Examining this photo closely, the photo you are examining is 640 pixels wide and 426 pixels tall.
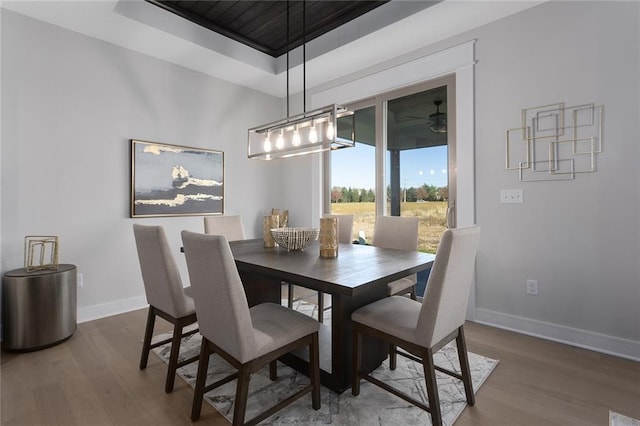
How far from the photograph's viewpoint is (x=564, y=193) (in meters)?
2.45

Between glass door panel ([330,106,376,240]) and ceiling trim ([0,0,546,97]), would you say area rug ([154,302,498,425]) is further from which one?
ceiling trim ([0,0,546,97])

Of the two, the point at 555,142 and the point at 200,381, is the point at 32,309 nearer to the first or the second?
the point at 200,381

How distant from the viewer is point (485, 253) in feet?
9.42

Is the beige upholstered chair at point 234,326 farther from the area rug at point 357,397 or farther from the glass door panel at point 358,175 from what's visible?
the glass door panel at point 358,175

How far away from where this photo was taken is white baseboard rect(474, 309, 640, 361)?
222cm

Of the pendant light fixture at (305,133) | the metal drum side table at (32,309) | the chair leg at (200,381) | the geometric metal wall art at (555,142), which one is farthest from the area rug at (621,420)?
the metal drum side table at (32,309)

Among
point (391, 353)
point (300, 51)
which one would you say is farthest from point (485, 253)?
point (300, 51)

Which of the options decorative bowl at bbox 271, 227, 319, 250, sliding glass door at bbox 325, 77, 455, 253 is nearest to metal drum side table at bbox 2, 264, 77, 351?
decorative bowl at bbox 271, 227, 319, 250

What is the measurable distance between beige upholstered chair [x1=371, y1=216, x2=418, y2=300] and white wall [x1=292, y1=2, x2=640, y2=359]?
2.26 feet

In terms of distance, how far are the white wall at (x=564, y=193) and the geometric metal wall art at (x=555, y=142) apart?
56 millimetres

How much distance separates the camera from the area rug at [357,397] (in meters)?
1.60

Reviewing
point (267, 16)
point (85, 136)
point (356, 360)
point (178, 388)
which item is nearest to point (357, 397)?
point (356, 360)

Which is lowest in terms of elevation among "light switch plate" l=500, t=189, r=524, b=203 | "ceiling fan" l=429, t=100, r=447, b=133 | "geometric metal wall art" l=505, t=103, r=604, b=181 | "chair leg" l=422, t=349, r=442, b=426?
"chair leg" l=422, t=349, r=442, b=426

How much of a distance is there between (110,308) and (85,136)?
164 centimetres
